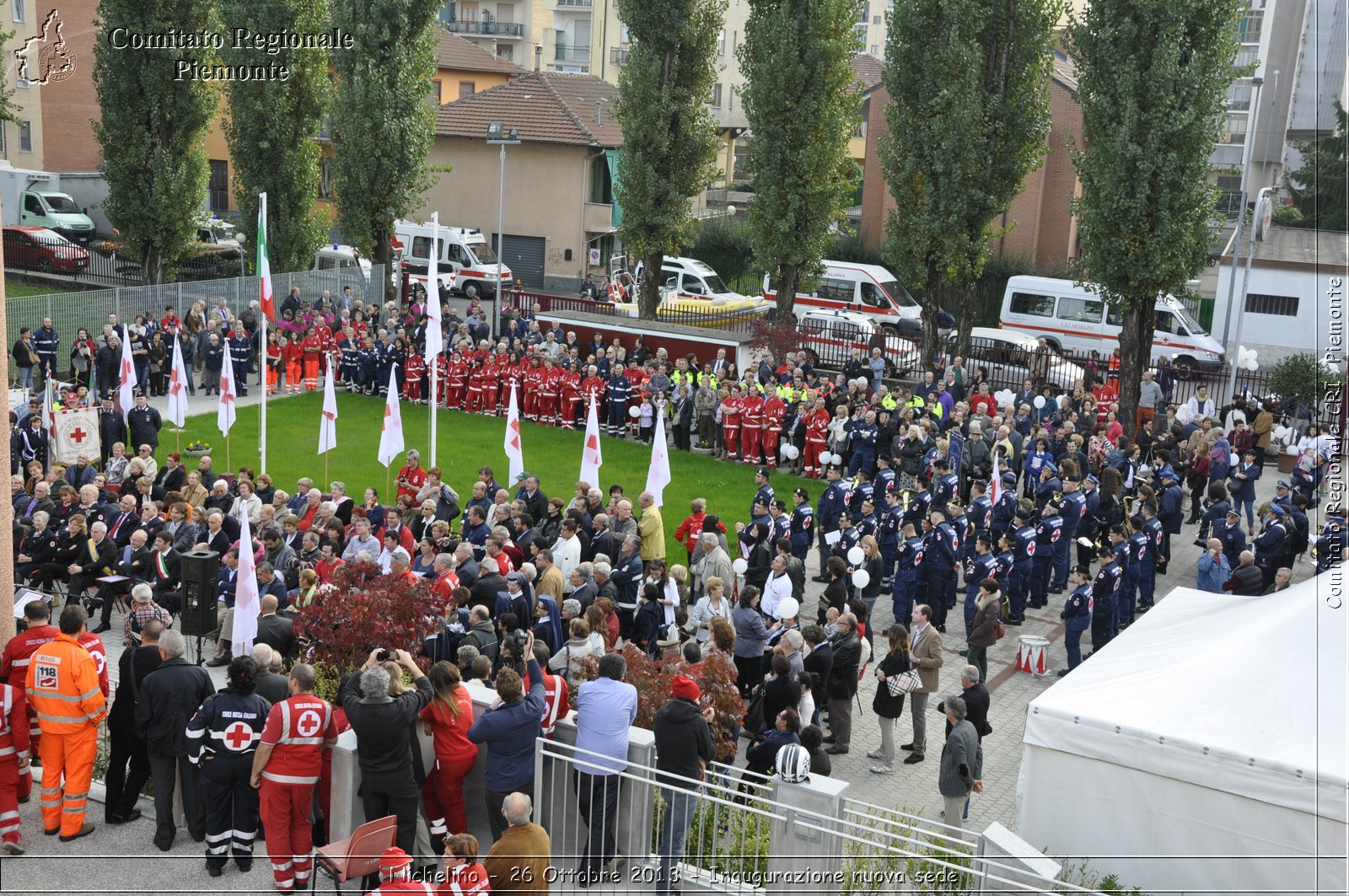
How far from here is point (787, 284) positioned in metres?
30.2

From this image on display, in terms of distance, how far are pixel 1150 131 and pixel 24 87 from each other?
133 ft

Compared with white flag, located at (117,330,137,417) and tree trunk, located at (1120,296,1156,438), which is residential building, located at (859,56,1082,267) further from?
white flag, located at (117,330,137,417)

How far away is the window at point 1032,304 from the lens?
3325 cm

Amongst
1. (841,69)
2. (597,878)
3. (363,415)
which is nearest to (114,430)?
(363,415)

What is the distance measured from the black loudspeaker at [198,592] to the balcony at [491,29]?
56.2 metres

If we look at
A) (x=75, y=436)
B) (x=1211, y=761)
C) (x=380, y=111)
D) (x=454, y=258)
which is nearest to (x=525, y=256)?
(x=454, y=258)

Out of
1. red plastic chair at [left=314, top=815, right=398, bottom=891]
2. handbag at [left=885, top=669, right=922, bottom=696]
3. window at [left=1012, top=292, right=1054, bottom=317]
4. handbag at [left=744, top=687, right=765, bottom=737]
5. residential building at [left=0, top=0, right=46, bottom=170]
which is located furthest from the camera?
residential building at [left=0, top=0, right=46, bottom=170]

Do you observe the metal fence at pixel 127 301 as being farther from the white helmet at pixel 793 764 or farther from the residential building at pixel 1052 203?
the white helmet at pixel 793 764

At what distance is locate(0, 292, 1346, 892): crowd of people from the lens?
9.07m

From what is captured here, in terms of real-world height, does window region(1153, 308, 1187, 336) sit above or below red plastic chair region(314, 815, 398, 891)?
above

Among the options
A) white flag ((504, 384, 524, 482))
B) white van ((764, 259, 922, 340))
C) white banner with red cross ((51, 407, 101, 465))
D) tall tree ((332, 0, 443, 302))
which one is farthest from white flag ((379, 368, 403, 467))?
white van ((764, 259, 922, 340))

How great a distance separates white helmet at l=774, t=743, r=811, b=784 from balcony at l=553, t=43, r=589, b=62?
62399mm

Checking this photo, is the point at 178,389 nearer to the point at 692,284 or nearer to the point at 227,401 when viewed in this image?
the point at 227,401

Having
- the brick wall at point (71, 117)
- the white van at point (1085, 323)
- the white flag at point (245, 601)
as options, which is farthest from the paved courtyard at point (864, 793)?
the brick wall at point (71, 117)
